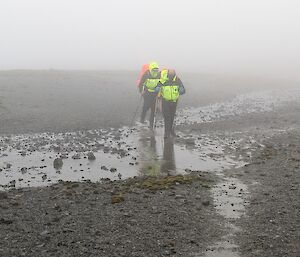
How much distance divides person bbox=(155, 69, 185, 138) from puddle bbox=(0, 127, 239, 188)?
75cm

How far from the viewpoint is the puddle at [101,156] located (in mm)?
13500

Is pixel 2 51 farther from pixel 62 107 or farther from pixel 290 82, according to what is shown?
pixel 62 107

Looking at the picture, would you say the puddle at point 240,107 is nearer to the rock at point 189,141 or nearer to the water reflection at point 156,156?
the rock at point 189,141

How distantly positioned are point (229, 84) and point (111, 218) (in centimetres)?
3619

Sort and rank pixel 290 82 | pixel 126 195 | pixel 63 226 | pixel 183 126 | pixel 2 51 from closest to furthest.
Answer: pixel 63 226, pixel 126 195, pixel 183 126, pixel 290 82, pixel 2 51

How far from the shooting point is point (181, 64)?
75000 mm

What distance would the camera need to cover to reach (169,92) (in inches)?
739

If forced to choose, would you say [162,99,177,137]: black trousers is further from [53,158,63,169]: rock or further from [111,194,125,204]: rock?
[111,194,125,204]: rock

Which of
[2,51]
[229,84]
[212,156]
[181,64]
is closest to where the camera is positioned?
[212,156]

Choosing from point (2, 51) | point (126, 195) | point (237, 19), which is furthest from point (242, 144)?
point (237, 19)

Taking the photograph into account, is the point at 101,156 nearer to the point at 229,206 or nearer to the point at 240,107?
the point at 229,206

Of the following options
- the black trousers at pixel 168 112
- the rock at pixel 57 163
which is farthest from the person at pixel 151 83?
the rock at pixel 57 163

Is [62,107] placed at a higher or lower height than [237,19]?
lower

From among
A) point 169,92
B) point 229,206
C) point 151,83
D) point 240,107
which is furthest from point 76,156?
point 240,107
